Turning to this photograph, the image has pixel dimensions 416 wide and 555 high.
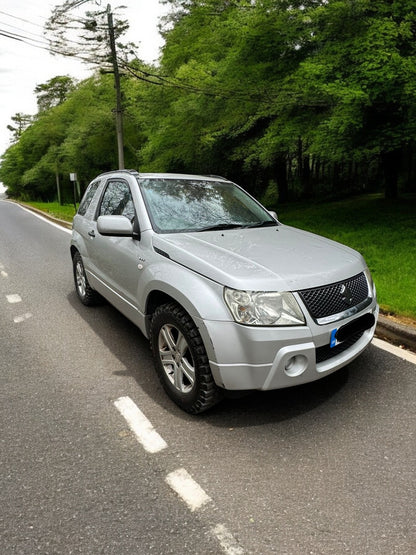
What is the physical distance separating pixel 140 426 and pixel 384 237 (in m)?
8.01

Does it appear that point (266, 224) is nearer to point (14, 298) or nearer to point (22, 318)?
point (22, 318)

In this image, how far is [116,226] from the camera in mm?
3531

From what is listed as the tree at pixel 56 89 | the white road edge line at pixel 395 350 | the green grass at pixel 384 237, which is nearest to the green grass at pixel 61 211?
the green grass at pixel 384 237

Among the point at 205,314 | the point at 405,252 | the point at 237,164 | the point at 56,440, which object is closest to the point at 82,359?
the point at 56,440

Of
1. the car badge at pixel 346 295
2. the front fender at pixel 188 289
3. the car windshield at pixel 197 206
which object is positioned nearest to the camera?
the front fender at pixel 188 289

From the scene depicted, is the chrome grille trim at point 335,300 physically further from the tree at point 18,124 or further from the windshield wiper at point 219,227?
the tree at point 18,124

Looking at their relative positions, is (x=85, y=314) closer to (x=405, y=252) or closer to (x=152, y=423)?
(x=152, y=423)

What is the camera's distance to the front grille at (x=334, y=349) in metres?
2.87

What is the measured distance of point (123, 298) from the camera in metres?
4.04

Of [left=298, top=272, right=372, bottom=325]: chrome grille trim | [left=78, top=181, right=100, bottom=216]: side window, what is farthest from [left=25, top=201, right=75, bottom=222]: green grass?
[left=298, top=272, right=372, bottom=325]: chrome grille trim

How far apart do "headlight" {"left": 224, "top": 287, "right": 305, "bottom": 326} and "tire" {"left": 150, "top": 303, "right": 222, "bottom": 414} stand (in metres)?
0.38

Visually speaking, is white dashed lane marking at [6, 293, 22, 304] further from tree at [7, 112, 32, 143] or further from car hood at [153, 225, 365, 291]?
tree at [7, 112, 32, 143]

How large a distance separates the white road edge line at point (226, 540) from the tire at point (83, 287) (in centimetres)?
394

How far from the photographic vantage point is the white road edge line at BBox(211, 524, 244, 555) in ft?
6.53
